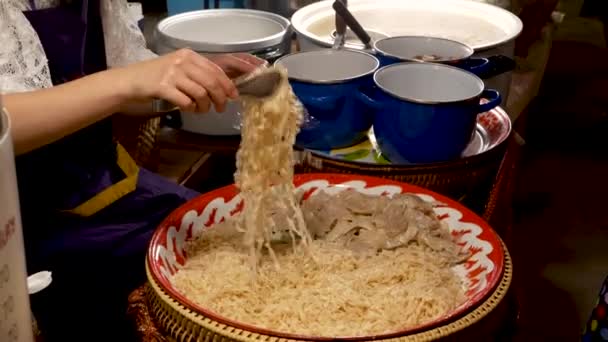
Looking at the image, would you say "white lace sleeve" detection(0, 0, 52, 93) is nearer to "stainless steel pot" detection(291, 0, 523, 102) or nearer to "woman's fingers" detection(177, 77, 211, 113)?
"woman's fingers" detection(177, 77, 211, 113)

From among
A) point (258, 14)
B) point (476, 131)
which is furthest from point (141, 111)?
point (476, 131)

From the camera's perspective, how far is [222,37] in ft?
6.02

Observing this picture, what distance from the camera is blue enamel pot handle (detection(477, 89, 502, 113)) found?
1283 millimetres

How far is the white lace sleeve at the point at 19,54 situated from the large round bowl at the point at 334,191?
316mm

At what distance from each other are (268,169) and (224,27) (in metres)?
0.87

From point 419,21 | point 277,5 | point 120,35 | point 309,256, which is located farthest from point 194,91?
point 277,5

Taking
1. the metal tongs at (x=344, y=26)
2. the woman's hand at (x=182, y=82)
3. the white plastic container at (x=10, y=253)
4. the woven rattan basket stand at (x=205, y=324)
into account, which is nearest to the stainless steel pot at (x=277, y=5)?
the metal tongs at (x=344, y=26)

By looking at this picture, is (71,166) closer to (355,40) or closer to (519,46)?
(355,40)

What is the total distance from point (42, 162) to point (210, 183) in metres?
0.80

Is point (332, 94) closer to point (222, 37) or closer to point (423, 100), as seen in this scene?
point (423, 100)

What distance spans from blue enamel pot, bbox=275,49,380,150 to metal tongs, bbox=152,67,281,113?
0.26 m

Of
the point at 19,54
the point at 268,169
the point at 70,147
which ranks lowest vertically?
the point at 70,147

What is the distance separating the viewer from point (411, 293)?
0.92 metres

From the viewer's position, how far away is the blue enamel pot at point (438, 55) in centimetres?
141
